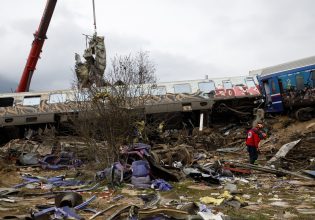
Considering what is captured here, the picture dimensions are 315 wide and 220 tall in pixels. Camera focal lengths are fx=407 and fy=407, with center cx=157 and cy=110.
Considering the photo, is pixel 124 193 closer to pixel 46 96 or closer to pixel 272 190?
pixel 272 190

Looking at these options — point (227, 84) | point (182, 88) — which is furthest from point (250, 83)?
point (182, 88)

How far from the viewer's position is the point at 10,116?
829 inches

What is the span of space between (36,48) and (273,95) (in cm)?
1308

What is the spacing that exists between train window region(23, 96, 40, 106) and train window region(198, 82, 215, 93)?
8.70 metres

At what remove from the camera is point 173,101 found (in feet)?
70.4

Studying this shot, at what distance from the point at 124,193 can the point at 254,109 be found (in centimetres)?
1521

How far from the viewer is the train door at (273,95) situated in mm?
22141

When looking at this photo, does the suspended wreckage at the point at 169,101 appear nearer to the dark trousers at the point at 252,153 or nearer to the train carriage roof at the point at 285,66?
the train carriage roof at the point at 285,66

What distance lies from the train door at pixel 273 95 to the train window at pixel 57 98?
11.2 metres

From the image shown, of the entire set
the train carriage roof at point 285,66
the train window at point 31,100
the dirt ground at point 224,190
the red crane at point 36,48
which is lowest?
the dirt ground at point 224,190

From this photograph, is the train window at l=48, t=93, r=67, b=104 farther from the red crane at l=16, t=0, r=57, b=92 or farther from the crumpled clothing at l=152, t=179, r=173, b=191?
the crumpled clothing at l=152, t=179, r=173, b=191

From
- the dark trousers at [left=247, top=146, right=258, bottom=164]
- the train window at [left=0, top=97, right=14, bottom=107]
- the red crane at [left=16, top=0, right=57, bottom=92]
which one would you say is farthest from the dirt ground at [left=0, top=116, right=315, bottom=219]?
the red crane at [left=16, top=0, right=57, bottom=92]

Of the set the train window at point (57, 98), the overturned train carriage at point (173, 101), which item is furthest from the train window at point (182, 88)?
the train window at point (57, 98)

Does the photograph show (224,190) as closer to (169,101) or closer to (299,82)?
(169,101)
